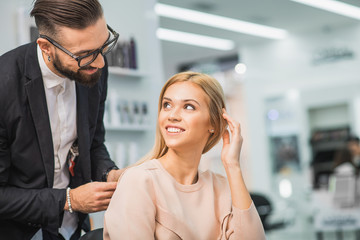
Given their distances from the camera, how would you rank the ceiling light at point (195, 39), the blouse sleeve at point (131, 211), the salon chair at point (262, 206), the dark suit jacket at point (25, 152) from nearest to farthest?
the blouse sleeve at point (131, 211) < the dark suit jacket at point (25, 152) < the salon chair at point (262, 206) < the ceiling light at point (195, 39)

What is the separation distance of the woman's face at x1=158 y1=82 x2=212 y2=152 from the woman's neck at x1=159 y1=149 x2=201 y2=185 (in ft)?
0.11

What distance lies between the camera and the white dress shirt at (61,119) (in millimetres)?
1733

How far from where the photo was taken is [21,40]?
10.0 feet

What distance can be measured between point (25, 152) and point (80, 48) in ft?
1.40

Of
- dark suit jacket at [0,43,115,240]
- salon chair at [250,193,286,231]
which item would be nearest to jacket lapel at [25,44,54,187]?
dark suit jacket at [0,43,115,240]

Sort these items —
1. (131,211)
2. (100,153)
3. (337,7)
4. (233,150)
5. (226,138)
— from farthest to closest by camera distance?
1. (337,7)
2. (100,153)
3. (226,138)
4. (233,150)
5. (131,211)

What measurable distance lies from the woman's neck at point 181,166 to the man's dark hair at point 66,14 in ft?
1.80

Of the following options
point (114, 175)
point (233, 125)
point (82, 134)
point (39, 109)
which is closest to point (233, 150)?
point (233, 125)

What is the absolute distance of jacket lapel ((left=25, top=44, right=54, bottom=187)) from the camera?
1675 mm

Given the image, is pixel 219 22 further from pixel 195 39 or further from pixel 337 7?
pixel 337 7

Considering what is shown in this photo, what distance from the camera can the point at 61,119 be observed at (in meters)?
1.79

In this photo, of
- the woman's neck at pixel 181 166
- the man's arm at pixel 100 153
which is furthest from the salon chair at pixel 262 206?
the woman's neck at pixel 181 166

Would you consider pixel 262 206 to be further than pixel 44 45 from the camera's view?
Yes

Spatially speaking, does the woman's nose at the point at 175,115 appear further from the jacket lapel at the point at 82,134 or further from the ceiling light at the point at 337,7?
the ceiling light at the point at 337,7
